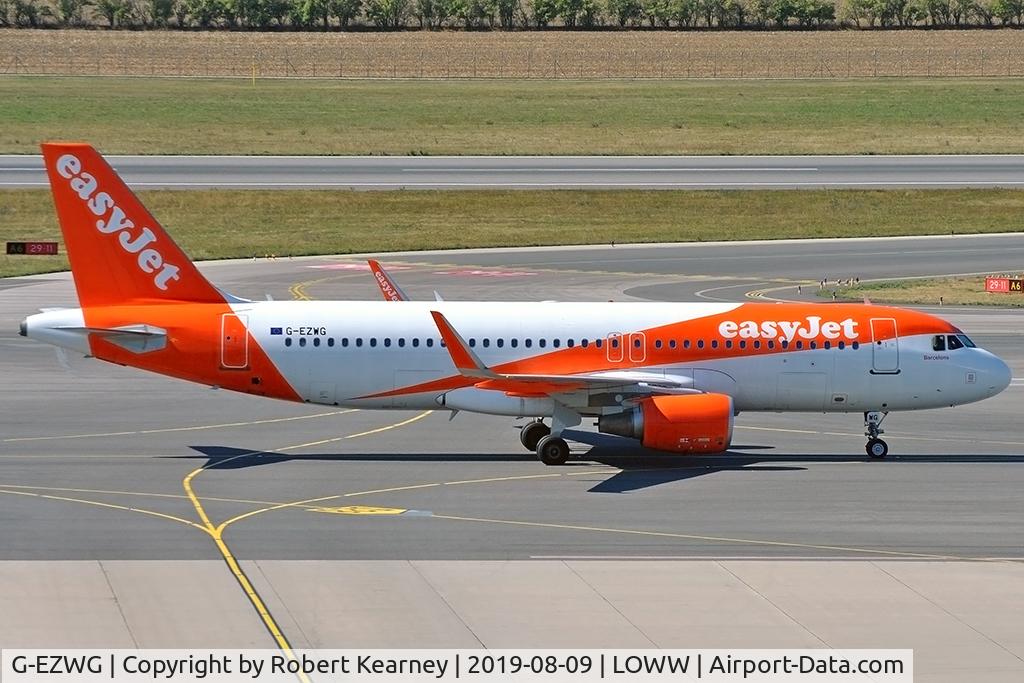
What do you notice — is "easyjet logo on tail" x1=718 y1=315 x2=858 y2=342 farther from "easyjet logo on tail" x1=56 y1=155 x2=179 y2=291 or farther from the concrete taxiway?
"easyjet logo on tail" x1=56 y1=155 x2=179 y2=291

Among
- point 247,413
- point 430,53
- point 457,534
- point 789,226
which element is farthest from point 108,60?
point 457,534

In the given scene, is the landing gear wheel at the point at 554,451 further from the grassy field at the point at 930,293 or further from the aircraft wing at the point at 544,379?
the grassy field at the point at 930,293

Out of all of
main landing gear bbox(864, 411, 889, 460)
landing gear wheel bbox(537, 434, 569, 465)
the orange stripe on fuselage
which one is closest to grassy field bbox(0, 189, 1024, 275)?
the orange stripe on fuselage

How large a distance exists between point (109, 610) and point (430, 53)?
16287 cm

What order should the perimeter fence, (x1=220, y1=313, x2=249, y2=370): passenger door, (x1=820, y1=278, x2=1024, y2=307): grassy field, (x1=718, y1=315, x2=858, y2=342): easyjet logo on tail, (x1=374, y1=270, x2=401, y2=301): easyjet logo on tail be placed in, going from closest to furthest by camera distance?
(x1=220, y1=313, x2=249, y2=370): passenger door, (x1=718, y1=315, x2=858, y2=342): easyjet logo on tail, (x1=374, y1=270, x2=401, y2=301): easyjet logo on tail, (x1=820, y1=278, x2=1024, y2=307): grassy field, the perimeter fence

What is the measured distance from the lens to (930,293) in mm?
68938

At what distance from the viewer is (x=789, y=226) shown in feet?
297

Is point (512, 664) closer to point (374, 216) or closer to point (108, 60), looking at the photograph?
point (374, 216)

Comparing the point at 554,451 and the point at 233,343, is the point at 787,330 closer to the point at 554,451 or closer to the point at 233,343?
the point at 554,451

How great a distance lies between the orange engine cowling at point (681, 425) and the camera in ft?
122

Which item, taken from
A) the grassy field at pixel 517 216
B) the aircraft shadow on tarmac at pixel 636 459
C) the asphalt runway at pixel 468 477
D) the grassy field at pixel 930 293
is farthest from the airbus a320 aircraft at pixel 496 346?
the grassy field at pixel 517 216

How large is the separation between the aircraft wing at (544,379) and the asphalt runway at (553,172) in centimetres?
6099

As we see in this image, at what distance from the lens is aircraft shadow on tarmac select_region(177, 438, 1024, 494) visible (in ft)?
124

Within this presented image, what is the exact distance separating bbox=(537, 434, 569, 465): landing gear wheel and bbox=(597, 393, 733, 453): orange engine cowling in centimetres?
169
